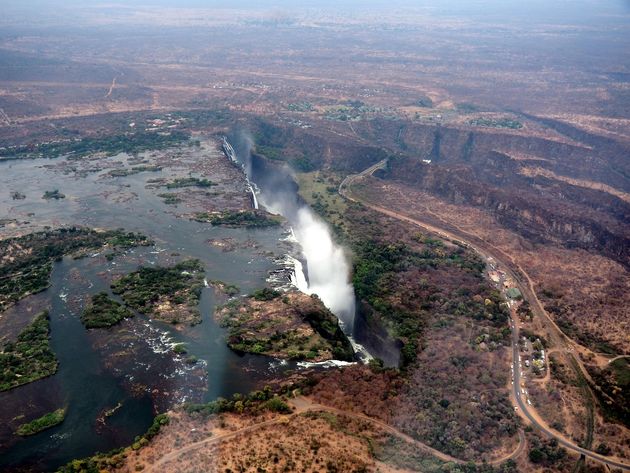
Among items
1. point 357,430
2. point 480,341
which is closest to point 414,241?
point 480,341

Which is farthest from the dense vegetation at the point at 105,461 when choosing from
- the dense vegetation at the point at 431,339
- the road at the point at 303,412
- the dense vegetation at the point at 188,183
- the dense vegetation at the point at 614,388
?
the dense vegetation at the point at 188,183

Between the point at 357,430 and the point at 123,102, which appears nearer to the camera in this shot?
the point at 357,430

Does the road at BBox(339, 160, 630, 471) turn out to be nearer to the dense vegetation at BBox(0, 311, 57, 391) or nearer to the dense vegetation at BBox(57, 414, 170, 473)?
the dense vegetation at BBox(57, 414, 170, 473)

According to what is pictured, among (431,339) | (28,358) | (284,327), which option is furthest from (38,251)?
(431,339)

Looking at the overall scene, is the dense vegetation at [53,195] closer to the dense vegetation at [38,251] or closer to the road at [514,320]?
the dense vegetation at [38,251]

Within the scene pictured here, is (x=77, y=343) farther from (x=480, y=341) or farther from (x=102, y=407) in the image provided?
(x=480, y=341)

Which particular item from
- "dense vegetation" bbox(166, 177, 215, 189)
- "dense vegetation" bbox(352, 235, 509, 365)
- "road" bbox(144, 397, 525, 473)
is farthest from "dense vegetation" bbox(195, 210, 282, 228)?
"road" bbox(144, 397, 525, 473)
